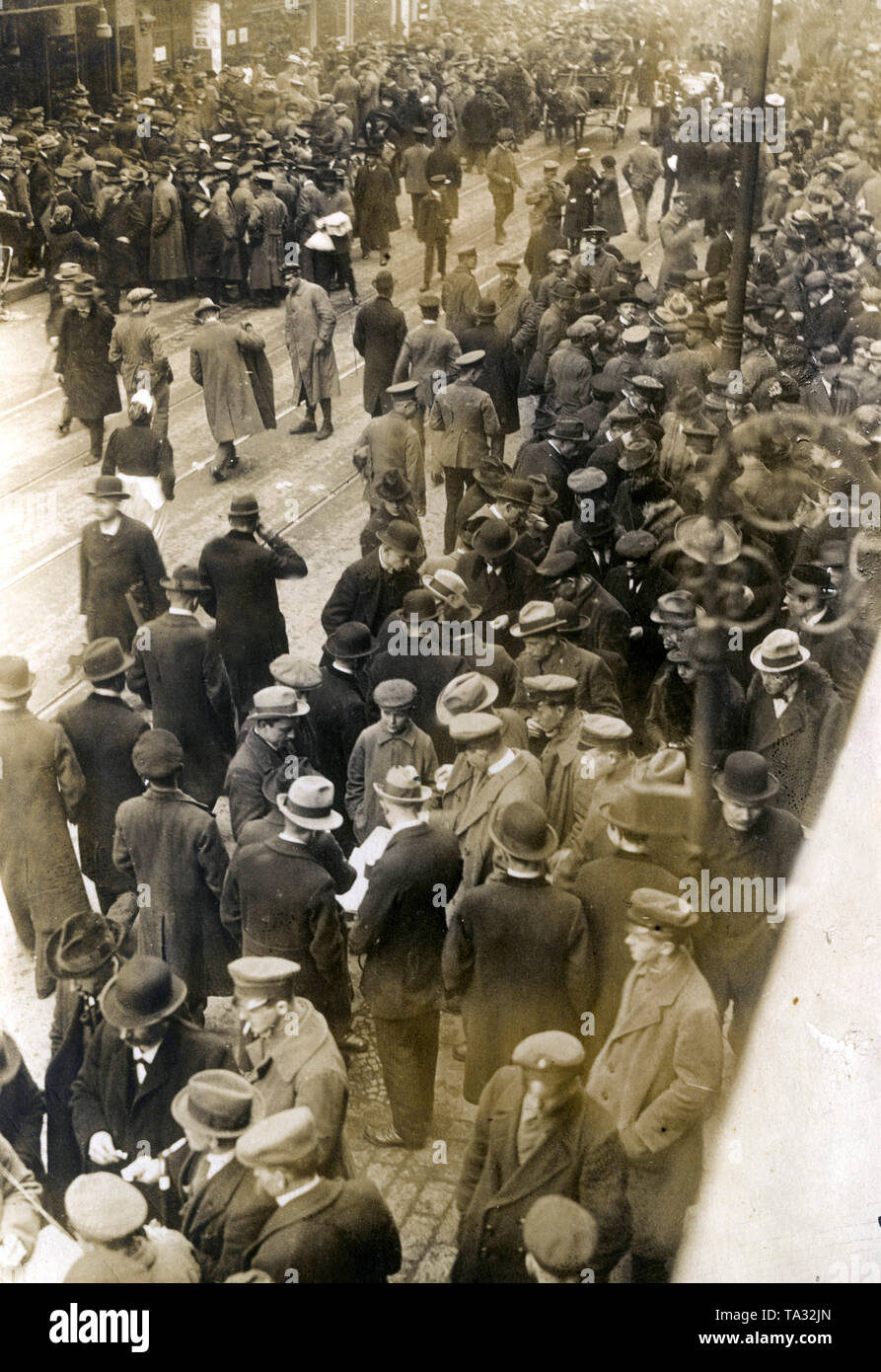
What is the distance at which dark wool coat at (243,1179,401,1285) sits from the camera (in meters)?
4.71

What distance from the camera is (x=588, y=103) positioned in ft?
73.3

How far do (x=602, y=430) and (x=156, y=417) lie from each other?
358 cm

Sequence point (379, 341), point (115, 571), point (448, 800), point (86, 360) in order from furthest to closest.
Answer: point (379, 341) < point (86, 360) < point (115, 571) < point (448, 800)

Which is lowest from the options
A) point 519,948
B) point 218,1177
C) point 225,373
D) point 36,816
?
point 218,1177

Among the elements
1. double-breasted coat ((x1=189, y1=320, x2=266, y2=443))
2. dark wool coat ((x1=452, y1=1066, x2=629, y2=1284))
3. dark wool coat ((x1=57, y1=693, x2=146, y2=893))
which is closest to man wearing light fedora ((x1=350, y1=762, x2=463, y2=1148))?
dark wool coat ((x1=452, y1=1066, x2=629, y2=1284))

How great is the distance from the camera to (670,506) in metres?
8.22

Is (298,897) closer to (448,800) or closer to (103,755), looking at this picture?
(448,800)

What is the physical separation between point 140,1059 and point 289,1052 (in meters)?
0.53

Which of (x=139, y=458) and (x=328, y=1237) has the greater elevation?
(x=139, y=458)

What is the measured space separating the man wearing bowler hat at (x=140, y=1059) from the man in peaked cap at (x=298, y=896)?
497mm

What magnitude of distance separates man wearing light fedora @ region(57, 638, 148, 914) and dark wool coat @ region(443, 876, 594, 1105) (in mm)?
1854

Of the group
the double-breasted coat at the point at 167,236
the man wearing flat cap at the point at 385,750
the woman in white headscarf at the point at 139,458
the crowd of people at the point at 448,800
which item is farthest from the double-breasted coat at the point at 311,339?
the man wearing flat cap at the point at 385,750

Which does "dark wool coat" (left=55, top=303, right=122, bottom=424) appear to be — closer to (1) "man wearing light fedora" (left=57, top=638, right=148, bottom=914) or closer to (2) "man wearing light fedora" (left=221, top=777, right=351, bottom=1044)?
(1) "man wearing light fedora" (left=57, top=638, right=148, bottom=914)

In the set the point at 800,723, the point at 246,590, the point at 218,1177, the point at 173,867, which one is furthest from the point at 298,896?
the point at 246,590
